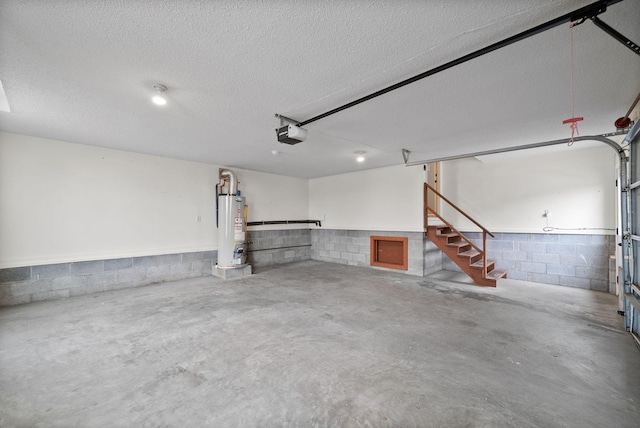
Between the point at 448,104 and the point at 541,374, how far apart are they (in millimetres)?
2568

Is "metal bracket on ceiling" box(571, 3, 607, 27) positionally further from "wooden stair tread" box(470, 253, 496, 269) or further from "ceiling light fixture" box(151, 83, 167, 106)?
"wooden stair tread" box(470, 253, 496, 269)

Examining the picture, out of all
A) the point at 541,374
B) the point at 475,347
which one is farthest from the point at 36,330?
the point at 541,374

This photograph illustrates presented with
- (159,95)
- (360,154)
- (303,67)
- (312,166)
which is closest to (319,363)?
(303,67)

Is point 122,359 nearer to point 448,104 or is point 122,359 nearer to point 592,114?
point 448,104

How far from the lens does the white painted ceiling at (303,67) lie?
150cm

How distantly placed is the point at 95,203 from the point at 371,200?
552 centimetres

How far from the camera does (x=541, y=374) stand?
2002 mm

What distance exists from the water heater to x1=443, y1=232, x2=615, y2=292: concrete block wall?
17.3 feet

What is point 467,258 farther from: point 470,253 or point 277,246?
point 277,246

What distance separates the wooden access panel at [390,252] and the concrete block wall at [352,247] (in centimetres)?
9

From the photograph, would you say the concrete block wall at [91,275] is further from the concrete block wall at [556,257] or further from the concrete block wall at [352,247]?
the concrete block wall at [556,257]

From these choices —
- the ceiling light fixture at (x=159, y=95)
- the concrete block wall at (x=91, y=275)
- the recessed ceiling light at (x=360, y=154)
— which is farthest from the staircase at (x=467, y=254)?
the concrete block wall at (x=91, y=275)

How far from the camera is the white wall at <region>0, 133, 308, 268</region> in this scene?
3.68 m

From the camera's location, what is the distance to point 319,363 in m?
2.15
